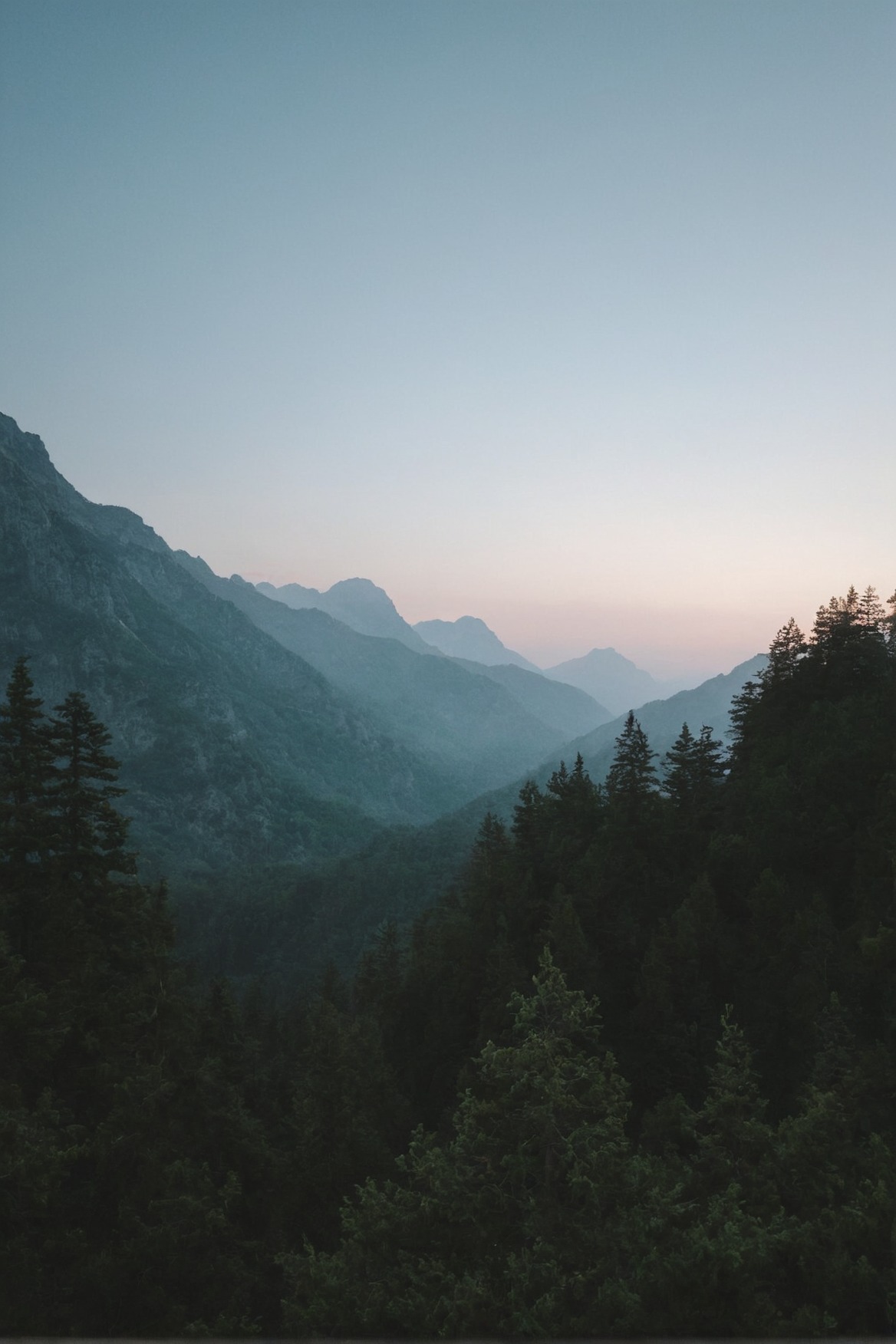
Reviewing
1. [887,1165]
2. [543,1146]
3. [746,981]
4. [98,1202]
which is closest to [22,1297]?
[98,1202]

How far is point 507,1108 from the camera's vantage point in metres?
13.5

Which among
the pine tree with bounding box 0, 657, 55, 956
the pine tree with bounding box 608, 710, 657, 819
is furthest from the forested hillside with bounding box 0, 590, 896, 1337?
the pine tree with bounding box 608, 710, 657, 819

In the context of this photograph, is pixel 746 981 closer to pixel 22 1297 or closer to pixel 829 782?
pixel 829 782

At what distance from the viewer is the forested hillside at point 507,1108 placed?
10930 mm

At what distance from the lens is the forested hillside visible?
35.9 feet

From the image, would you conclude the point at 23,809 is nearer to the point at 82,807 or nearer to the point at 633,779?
the point at 82,807

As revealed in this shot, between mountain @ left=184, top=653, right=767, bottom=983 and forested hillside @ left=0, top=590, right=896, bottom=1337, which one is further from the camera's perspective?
mountain @ left=184, top=653, right=767, bottom=983

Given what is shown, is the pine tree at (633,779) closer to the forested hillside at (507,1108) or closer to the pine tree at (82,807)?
the forested hillside at (507,1108)

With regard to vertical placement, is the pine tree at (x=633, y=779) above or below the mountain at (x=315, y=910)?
above

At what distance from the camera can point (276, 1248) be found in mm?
18625

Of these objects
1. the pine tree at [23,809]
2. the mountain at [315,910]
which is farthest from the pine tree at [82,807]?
the mountain at [315,910]

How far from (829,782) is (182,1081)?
32948 mm

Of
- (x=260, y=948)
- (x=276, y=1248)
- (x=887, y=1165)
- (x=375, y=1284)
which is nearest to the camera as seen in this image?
(x=375, y=1284)

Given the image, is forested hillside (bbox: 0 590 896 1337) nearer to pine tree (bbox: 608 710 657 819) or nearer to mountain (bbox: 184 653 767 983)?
pine tree (bbox: 608 710 657 819)
